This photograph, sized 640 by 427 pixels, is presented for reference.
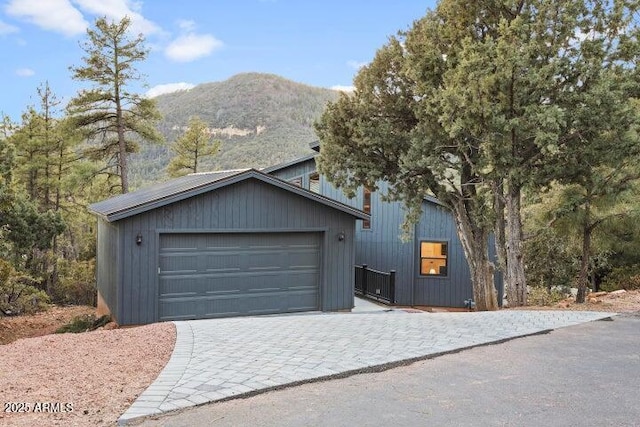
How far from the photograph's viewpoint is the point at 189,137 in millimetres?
30672

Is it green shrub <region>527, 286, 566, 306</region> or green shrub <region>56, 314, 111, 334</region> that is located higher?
green shrub <region>527, 286, 566, 306</region>

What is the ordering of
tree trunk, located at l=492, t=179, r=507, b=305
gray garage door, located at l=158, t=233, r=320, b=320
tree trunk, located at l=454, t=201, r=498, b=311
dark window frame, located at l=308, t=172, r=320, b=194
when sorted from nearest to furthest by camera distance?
gray garage door, located at l=158, t=233, r=320, b=320 < tree trunk, located at l=492, t=179, r=507, b=305 < tree trunk, located at l=454, t=201, r=498, b=311 < dark window frame, located at l=308, t=172, r=320, b=194

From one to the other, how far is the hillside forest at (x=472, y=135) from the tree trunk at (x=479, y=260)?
11cm

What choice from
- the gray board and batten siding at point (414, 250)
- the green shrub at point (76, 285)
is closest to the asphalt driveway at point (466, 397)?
the gray board and batten siding at point (414, 250)

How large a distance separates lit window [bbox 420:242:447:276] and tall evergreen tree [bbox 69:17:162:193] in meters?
12.1

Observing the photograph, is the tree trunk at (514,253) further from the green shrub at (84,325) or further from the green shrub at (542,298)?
the green shrub at (84,325)

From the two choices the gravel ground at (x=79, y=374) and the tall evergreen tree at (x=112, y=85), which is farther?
the tall evergreen tree at (x=112, y=85)

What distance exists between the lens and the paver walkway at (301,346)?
4.91 metres

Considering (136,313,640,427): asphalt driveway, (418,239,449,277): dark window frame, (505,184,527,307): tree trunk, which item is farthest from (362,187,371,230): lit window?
(136,313,640,427): asphalt driveway

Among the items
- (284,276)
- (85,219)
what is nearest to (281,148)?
(85,219)

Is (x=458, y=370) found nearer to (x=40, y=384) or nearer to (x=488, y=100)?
(x=40, y=384)

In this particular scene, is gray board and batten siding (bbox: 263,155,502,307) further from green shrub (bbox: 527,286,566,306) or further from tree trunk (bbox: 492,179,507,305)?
tree trunk (bbox: 492,179,507,305)

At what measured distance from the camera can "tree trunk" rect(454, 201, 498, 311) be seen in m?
13.0

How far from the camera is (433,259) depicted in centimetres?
1711
